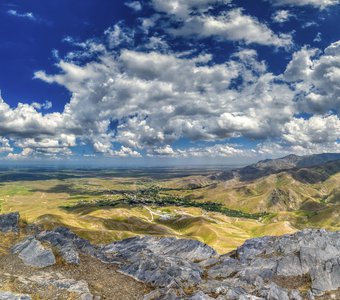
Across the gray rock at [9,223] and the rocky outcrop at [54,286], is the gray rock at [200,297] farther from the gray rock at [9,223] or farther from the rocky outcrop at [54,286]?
the gray rock at [9,223]

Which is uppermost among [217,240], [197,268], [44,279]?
[44,279]

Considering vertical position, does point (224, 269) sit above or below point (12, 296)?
below

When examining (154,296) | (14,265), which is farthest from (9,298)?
(154,296)

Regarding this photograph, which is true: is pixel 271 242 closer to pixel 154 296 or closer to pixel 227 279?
pixel 227 279

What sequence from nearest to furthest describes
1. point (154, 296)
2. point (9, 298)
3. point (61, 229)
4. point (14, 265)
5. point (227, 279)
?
1. point (9, 298)
2. point (154, 296)
3. point (14, 265)
4. point (227, 279)
5. point (61, 229)

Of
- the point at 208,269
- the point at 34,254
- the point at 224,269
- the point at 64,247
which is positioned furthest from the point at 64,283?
the point at 224,269

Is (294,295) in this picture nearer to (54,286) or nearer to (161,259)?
(161,259)

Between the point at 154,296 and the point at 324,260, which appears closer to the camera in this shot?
the point at 154,296
